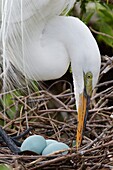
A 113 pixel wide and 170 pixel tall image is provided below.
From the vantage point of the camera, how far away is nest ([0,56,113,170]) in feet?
7.30

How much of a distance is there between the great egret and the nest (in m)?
0.17

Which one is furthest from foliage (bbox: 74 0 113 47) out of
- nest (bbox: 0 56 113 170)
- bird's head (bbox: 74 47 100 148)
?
bird's head (bbox: 74 47 100 148)

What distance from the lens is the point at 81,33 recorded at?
7.93 ft

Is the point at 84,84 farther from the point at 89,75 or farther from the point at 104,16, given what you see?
the point at 104,16

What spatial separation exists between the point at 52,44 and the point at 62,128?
1.51 ft

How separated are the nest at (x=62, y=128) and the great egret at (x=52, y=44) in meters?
0.17

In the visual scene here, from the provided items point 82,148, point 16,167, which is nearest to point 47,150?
point 82,148

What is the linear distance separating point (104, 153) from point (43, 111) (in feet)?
2.06

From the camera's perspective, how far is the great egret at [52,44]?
238 centimetres

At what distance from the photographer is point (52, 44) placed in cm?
248

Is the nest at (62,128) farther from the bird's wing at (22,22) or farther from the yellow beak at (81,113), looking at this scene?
the bird's wing at (22,22)

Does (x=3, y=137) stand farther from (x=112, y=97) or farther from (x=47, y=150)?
(x=112, y=97)

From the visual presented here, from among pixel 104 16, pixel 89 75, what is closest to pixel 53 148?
pixel 89 75

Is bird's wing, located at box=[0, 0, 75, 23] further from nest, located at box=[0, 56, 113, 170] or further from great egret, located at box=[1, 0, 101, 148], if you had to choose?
nest, located at box=[0, 56, 113, 170]
